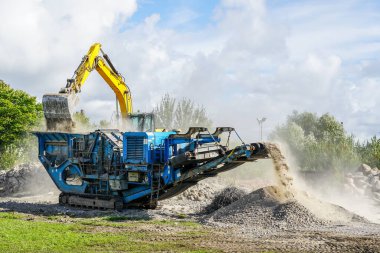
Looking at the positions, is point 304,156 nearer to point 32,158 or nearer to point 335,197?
point 335,197

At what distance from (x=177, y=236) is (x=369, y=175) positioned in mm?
15538

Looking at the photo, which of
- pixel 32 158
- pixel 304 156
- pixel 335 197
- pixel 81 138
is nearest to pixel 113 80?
pixel 81 138

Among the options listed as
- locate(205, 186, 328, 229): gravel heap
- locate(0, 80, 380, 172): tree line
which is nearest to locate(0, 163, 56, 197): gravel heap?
locate(0, 80, 380, 172): tree line

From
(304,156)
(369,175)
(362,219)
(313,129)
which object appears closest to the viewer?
(362,219)

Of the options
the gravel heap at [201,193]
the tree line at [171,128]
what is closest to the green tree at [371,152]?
the tree line at [171,128]

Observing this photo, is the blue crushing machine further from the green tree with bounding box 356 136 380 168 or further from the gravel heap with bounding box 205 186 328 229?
the green tree with bounding box 356 136 380 168

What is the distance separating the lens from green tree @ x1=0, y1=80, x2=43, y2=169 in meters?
45.2

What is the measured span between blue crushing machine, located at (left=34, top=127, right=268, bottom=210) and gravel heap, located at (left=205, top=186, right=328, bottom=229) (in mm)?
1394

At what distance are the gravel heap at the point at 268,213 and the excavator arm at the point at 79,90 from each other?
856 cm

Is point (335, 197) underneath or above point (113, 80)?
underneath

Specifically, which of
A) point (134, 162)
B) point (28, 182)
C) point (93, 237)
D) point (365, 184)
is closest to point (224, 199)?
point (134, 162)

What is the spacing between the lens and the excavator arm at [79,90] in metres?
23.6

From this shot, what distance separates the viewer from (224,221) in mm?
17734

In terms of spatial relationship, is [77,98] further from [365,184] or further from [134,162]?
[365,184]
